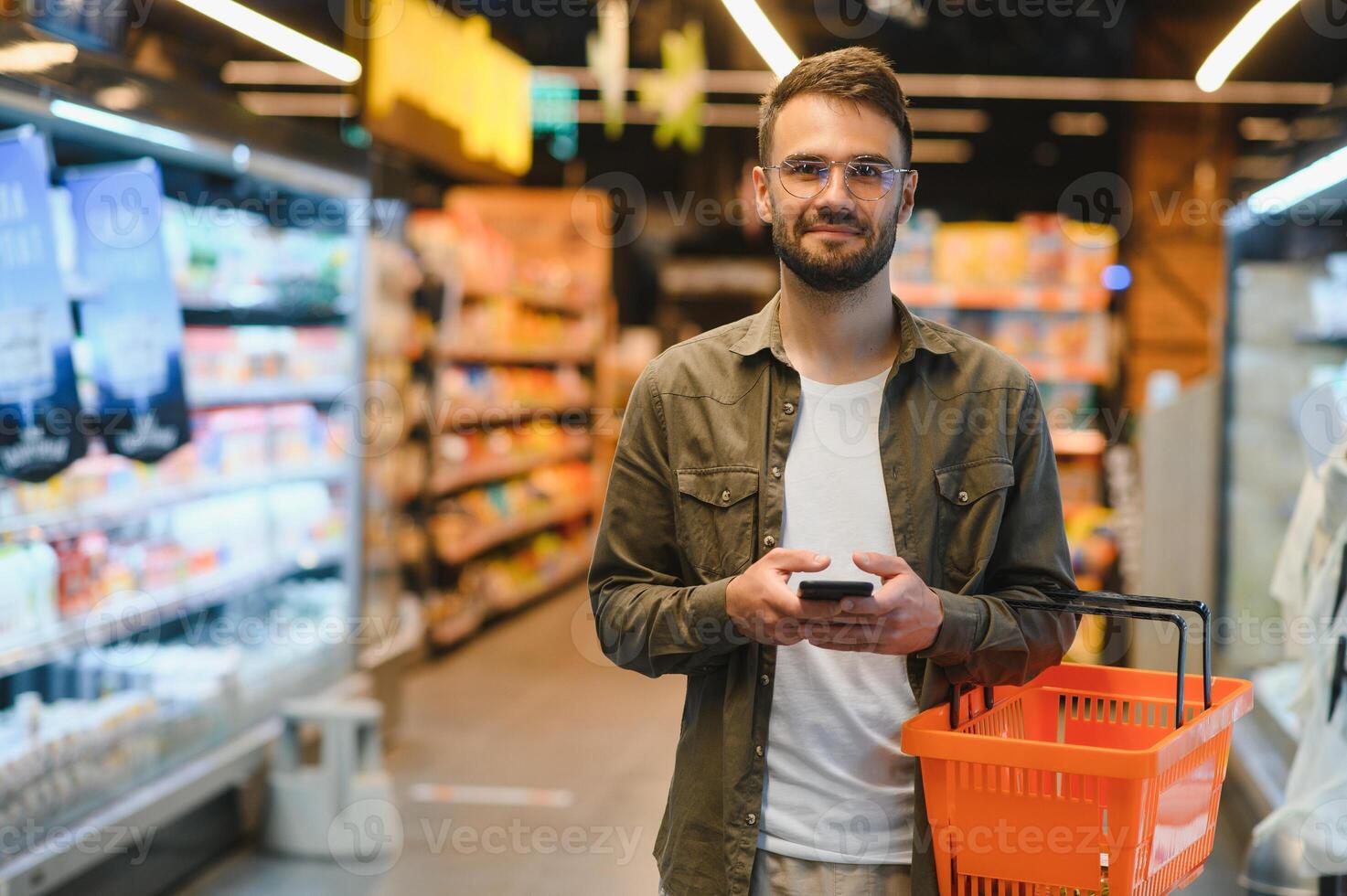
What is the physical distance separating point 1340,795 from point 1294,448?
2499 millimetres

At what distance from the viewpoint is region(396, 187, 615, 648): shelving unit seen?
8.48m

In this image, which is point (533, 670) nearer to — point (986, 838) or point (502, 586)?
point (502, 586)

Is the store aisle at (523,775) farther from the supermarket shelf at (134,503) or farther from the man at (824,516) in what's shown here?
the man at (824,516)

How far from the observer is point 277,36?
201 inches

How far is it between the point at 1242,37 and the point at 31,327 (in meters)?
4.66

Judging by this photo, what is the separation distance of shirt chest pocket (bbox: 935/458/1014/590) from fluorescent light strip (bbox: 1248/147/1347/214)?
2.99 m

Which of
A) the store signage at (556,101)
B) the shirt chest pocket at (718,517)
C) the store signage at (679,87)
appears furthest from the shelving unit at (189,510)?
the store signage at (556,101)

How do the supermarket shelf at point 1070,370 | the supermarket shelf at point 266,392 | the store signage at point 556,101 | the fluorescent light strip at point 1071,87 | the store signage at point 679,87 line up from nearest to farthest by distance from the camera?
the supermarket shelf at point 266,392 < the store signage at point 679,87 < the supermarket shelf at point 1070,370 < the fluorescent light strip at point 1071,87 < the store signage at point 556,101

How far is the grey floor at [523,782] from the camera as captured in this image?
450cm

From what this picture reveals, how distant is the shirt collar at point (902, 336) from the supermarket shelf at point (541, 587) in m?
7.62

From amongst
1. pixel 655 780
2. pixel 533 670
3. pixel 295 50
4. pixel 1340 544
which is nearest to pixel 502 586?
pixel 533 670

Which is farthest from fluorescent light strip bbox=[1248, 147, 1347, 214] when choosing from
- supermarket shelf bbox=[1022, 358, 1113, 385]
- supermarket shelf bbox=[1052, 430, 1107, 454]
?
supermarket shelf bbox=[1052, 430, 1107, 454]

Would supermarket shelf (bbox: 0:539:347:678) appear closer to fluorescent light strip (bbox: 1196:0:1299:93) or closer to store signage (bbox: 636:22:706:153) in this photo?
store signage (bbox: 636:22:706:153)

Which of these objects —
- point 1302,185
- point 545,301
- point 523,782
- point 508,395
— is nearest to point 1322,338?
point 1302,185
